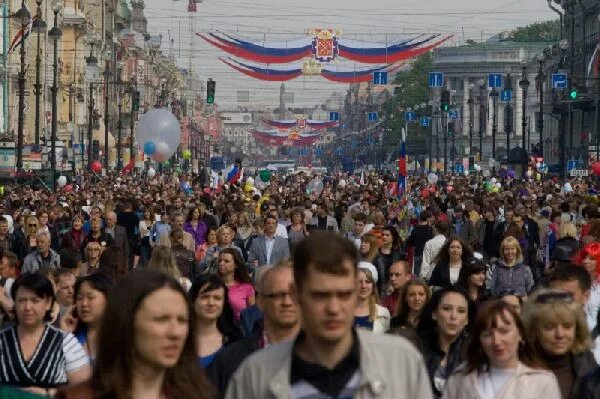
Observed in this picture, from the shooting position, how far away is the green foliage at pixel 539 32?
165950 millimetres

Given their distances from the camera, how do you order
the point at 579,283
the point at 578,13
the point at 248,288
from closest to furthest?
the point at 579,283 < the point at 248,288 < the point at 578,13

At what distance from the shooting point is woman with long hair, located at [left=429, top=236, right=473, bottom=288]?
53.4ft

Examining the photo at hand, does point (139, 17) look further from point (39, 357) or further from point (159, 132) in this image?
point (39, 357)

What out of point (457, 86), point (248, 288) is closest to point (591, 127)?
point (457, 86)

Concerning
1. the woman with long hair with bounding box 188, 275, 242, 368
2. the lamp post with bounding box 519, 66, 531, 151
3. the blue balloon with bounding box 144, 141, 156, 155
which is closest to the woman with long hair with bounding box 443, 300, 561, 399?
the woman with long hair with bounding box 188, 275, 242, 368

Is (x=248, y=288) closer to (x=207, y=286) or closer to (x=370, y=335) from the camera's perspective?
(x=207, y=286)

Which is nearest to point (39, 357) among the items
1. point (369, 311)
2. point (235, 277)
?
point (369, 311)

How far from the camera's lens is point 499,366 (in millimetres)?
7684

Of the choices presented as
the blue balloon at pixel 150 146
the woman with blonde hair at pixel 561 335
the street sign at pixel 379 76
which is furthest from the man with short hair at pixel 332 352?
the street sign at pixel 379 76

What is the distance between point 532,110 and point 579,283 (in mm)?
148020

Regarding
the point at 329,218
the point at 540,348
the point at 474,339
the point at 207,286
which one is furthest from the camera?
the point at 329,218

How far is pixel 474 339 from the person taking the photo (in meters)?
7.80

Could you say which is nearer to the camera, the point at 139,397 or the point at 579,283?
the point at 139,397

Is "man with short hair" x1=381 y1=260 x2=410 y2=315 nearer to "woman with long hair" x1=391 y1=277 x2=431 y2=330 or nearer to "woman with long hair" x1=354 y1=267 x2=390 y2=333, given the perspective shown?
"woman with long hair" x1=354 y1=267 x2=390 y2=333
